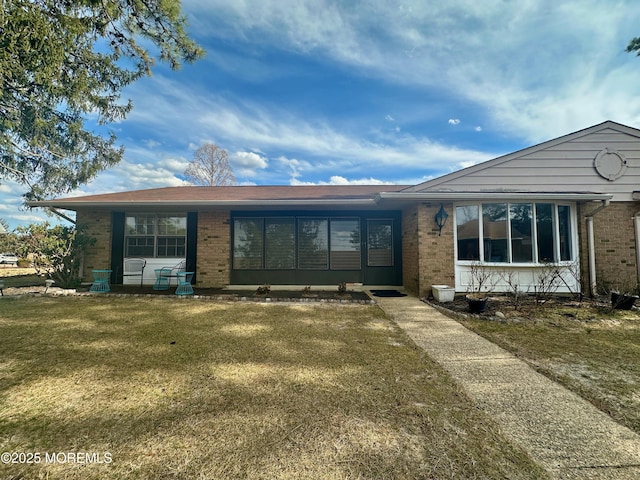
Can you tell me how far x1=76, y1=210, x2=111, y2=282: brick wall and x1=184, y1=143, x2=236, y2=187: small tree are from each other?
12317mm

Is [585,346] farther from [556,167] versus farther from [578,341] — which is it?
[556,167]

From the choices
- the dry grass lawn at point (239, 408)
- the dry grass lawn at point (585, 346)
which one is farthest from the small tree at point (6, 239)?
the dry grass lawn at point (585, 346)

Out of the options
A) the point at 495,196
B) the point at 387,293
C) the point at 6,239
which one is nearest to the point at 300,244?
the point at 387,293

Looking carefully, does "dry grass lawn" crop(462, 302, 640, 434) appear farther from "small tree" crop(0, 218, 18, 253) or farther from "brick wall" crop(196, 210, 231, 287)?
"small tree" crop(0, 218, 18, 253)

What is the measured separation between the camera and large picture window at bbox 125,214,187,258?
9.12 m

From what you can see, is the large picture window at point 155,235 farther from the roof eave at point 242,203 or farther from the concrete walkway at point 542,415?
the concrete walkway at point 542,415

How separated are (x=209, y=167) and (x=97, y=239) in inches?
529

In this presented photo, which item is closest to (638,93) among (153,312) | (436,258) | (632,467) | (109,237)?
(436,258)

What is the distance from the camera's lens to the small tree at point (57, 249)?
8008 millimetres

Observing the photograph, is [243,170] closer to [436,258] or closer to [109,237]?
[109,237]

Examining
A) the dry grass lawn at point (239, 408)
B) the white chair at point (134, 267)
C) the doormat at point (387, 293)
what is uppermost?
the white chair at point (134, 267)

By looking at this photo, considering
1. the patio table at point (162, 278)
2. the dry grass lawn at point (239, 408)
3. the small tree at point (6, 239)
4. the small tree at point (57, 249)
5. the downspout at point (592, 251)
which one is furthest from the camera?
the patio table at point (162, 278)

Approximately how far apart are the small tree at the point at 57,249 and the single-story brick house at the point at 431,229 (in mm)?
443

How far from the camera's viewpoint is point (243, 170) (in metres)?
23.0
